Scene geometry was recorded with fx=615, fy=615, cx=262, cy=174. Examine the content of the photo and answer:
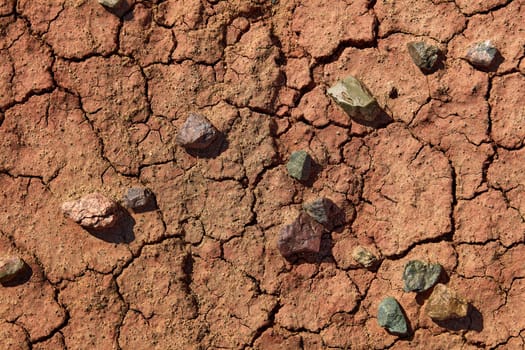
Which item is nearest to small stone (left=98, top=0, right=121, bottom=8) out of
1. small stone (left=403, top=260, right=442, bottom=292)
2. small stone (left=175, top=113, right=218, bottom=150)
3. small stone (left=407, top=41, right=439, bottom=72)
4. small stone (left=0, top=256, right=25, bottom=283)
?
small stone (left=175, top=113, right=218, bottom=150)

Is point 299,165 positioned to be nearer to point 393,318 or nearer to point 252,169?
point 252,169

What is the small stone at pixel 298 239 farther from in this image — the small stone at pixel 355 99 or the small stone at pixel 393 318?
the small stone at pixel 355 99

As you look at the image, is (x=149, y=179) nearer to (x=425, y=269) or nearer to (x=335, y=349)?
(x=335, y=349)

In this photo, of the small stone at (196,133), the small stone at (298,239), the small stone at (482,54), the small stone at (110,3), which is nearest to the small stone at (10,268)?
the small stone at (196,133)

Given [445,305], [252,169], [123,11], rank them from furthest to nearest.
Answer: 1. [123,11]
2. [252,169]
3. [445,305]

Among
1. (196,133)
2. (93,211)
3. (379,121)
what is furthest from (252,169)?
(93,211)

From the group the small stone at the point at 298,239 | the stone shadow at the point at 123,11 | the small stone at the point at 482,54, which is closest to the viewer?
the small stone at the point at 298,239

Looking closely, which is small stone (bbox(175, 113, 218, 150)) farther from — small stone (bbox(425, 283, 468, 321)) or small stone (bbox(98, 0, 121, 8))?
small stone (bbox(425, 283, 468, 321))
